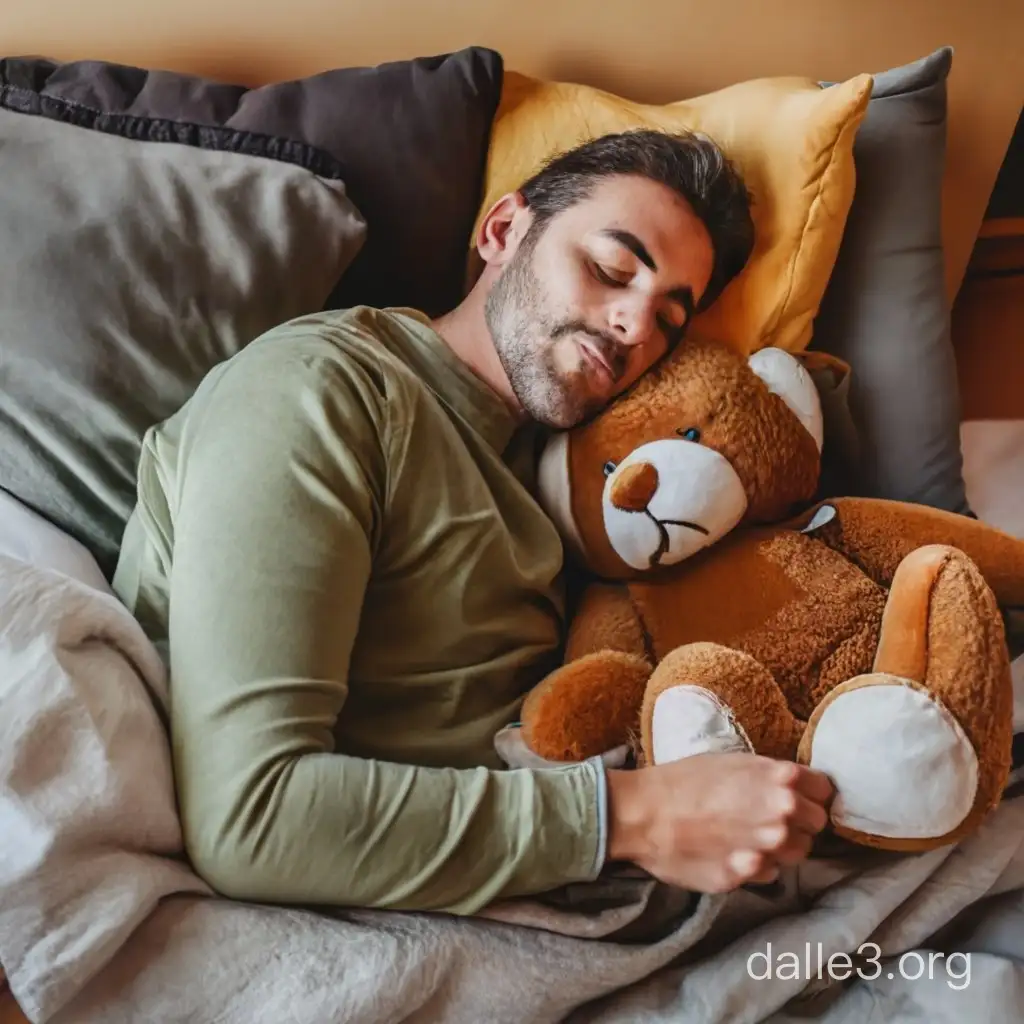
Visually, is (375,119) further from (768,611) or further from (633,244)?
(768,611)

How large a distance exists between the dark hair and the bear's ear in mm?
125

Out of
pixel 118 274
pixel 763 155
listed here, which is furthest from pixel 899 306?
pixel 118 274

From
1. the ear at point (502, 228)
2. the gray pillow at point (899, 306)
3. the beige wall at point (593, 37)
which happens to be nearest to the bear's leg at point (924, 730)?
the gray pillow at point (899, 306)

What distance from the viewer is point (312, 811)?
727 millimetres

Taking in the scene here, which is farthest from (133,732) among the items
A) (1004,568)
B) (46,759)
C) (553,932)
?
(1004,568)

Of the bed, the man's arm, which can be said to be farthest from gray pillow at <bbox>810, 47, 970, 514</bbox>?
the man's arm

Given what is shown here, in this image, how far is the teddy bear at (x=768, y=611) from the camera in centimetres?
79

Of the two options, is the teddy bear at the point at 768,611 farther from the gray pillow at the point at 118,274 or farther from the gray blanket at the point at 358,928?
the gray pillow at the point at 118,274

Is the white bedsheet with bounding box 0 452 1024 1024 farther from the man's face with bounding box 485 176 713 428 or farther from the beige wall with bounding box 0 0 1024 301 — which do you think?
the beige wall with bounding box 0 0 1024 301

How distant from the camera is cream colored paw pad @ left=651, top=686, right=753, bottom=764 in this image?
0.81 metres

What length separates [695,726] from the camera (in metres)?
0.81

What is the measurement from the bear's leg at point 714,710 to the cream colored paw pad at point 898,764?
0.17ft

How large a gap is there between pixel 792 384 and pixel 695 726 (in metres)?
0.41

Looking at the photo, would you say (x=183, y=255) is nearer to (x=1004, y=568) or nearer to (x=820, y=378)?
(x=820, y=378)
